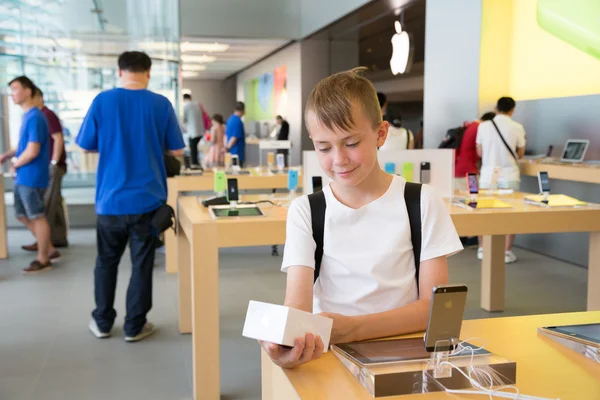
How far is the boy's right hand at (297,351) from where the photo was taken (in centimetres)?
112

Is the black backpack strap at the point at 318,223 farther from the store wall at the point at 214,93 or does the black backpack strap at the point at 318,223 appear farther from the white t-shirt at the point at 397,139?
the store wall at the point at 214,93

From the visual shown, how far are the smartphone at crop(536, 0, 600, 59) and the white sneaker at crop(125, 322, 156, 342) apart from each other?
428cm

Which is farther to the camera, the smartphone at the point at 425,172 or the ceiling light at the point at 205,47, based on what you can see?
the ceiling light at the point at 205,47

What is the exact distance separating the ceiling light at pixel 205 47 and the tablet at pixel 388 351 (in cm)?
1445

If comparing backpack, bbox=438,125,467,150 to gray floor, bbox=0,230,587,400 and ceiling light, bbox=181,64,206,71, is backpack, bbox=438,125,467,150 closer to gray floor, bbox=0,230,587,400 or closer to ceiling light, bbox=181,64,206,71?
gray floor, bbox=0,230,587,400

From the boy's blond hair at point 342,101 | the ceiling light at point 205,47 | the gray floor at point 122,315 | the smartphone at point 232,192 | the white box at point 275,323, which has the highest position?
the ceiling light at point 205,47

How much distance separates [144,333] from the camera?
12.0 feet

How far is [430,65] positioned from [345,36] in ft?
17.8

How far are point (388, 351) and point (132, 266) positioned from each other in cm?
263

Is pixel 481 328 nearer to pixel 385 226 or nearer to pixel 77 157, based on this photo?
pixel 385 226

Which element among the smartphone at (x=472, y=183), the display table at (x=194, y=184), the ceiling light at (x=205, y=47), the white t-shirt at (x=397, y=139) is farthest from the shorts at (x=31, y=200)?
the ceiling light at (x=205, y=47)

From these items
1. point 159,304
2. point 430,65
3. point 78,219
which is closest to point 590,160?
point 430,65

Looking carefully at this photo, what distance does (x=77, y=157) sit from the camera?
8.37 meters

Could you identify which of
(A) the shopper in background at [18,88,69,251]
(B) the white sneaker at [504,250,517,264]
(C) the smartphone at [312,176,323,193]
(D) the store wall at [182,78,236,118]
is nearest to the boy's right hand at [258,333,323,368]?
(C) the smartphone at [312,176,323,193]
